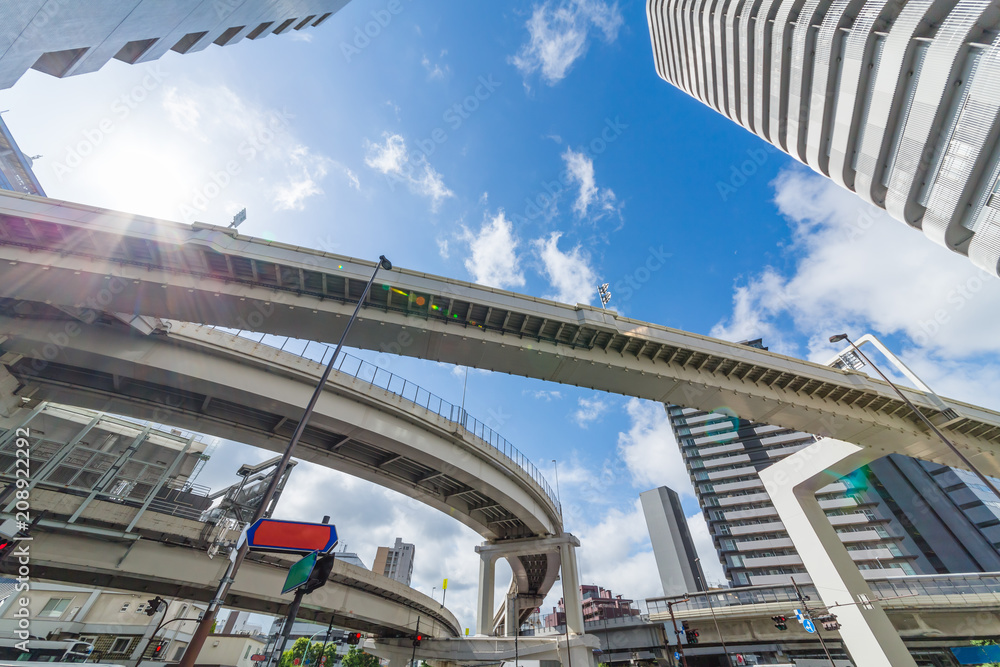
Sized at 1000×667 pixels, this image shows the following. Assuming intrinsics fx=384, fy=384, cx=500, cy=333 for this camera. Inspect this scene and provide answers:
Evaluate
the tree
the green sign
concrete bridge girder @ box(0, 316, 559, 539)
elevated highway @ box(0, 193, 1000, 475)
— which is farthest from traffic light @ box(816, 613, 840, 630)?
the tree

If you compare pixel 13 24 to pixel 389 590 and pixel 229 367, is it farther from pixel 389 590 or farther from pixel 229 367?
pixel 389 590

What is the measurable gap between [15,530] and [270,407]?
24.7ft

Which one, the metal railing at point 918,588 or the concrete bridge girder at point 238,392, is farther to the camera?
the metal railing at point 918,588

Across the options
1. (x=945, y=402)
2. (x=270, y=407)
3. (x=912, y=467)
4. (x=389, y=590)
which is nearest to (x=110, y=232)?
(x=270, y=407)

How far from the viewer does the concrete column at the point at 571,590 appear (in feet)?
89.4

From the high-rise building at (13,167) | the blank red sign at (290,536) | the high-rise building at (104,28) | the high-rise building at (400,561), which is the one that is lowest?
the blank red sign at (290,536)

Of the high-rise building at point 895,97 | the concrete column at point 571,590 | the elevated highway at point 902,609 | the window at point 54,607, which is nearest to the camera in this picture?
the high-rise building at point 895,97

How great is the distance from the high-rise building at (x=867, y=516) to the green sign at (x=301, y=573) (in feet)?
175

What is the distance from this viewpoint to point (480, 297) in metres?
15.3

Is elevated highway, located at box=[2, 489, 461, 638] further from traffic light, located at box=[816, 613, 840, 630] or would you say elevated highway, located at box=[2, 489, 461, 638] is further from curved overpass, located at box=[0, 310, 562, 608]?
traffic light, located at box=[816, 613, 840, 630]

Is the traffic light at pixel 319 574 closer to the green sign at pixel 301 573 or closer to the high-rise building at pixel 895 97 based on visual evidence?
the green sign at pixel 301 573

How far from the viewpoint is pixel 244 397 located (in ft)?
53.7

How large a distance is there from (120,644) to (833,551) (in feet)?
177

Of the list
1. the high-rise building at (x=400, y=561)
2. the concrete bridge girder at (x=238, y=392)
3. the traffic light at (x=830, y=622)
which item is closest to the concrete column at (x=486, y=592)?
the concrete bridge girder at (x=238, y=392)
